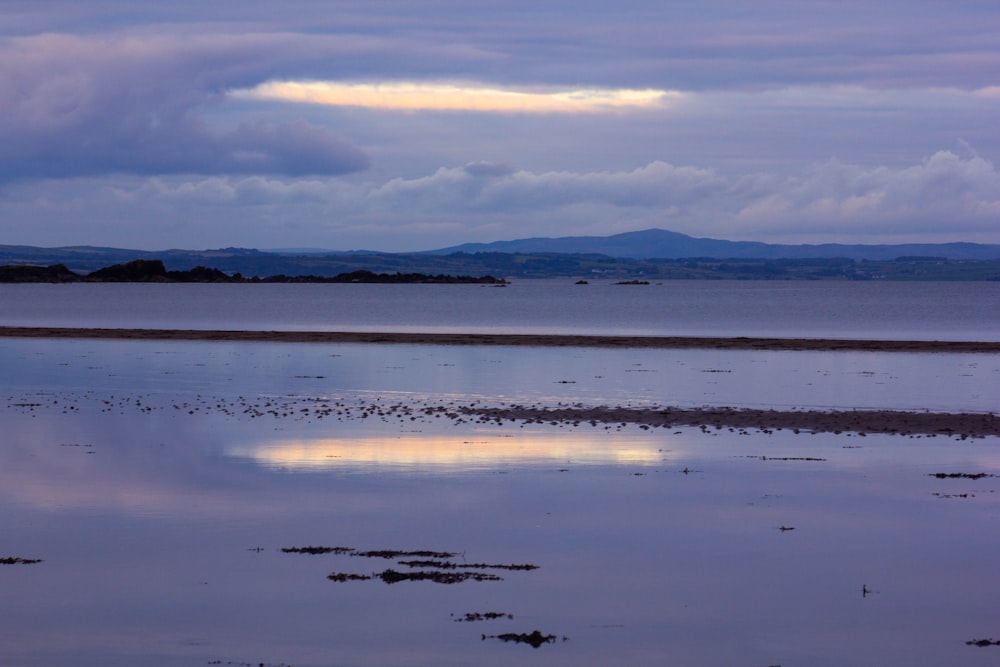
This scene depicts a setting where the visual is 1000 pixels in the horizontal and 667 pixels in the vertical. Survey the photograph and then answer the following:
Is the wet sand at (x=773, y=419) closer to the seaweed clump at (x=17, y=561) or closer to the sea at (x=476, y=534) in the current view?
the sea at (x=476, y=534)

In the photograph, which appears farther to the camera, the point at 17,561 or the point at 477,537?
the point at 477,537

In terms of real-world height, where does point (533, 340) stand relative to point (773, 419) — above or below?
below

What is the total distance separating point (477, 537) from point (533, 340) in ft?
172

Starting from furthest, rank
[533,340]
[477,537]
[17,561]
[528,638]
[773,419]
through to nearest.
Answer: [533,340], [773,419], [477,537], [17,561], [528,638]

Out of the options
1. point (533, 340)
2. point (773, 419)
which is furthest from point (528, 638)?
point (533, 340)

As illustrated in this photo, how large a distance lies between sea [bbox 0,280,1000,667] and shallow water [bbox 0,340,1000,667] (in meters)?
0.06

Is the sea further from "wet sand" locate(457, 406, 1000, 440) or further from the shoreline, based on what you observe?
the shoreline

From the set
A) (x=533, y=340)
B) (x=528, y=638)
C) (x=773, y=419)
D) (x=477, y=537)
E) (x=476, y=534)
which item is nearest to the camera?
(x=528, y=638)

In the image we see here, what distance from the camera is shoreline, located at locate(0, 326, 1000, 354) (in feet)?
215

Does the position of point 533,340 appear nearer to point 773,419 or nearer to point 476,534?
point 773,419

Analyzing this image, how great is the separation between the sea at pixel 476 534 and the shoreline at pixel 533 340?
27.0 metres

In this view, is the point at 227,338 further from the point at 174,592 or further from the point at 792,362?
the point at 174,592

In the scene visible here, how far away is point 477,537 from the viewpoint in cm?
1836

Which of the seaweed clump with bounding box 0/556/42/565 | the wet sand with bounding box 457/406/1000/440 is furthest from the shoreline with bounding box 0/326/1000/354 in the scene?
the seaweed clump with bounding box 0/556/42/565
